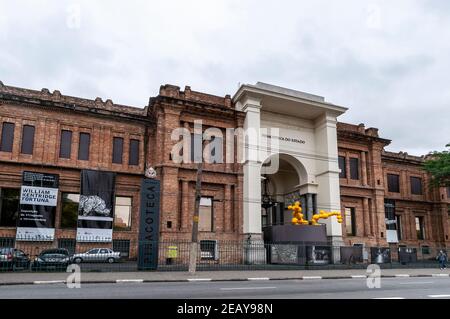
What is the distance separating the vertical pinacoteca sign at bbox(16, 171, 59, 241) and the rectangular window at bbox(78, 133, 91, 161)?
8.94ft

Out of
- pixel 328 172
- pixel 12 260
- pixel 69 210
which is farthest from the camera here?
pixel 328 172

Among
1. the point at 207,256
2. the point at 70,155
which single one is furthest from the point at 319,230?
the point at 70,155

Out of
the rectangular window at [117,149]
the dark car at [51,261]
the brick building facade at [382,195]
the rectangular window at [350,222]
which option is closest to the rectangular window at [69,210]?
the rectangular window at [117,149]

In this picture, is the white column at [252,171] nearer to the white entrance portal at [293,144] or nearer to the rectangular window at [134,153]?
the white entrance portal at [293,144]

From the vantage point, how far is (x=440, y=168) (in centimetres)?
3881

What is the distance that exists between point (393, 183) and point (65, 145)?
1368 inches

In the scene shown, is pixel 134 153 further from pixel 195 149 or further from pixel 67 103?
pixel 67 103

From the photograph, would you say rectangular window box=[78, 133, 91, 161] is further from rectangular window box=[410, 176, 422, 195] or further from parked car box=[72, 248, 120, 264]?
rectangular window box=[410, 176, 422, 195]

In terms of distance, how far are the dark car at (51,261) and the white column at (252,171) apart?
1282 cm

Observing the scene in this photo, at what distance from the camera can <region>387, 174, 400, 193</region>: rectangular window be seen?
141ft

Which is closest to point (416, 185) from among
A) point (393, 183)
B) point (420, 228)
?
point (393, 183)

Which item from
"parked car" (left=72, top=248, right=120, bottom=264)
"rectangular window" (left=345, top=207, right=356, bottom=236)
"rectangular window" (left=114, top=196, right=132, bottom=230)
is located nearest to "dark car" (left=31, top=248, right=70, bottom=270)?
"parked car" (left=72, top=248, right=120, bottom=264)

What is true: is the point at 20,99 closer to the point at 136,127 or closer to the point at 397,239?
the point at 136,127
